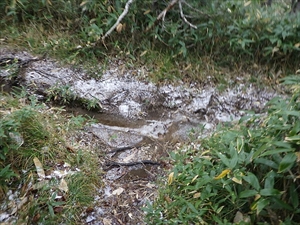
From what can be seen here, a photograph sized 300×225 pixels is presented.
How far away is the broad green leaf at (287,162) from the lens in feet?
7.00

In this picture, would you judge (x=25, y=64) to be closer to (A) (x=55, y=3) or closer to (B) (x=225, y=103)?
(A) (x=55, y=3)

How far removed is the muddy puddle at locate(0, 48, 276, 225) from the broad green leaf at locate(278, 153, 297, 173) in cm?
149

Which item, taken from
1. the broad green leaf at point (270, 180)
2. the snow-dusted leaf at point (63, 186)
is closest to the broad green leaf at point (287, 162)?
the broad green leaf at point (270, 180)

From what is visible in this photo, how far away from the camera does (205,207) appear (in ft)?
8.77

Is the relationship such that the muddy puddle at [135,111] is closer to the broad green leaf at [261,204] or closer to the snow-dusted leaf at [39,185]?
the snow-dusted leaf at [39,185]

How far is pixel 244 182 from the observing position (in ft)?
8.33

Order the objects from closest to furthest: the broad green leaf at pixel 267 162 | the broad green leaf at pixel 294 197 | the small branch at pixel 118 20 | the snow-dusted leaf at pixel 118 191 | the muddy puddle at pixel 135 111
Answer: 1. the broad green leaf at pixel 294 197
2. the broad green leaf at pixel 267 162
3. the snow-dusted leaf at pixel 118 191
4. the muddy puddle at pixel 135 111
5. the small branch at pixel 118 20

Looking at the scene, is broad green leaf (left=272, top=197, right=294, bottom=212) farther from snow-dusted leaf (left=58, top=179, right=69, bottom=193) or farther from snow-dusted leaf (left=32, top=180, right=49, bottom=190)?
snow-dusted leaf (left=32, top=180, right=49, bottom=190)

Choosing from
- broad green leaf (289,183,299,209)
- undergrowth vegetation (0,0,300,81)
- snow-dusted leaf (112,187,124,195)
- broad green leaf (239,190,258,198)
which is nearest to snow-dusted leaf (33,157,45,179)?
snow-dusted leaf (112,187,124,195)

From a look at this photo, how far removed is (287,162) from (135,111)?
2846mm

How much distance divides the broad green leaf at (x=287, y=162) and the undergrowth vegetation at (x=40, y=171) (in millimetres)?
1834

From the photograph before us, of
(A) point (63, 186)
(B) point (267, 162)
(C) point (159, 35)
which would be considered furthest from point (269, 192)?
(C) point (159, 35)

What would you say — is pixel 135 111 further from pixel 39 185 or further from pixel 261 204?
pixel 261 204

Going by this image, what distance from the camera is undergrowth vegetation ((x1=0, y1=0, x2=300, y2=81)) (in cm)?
498
